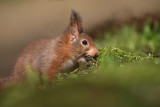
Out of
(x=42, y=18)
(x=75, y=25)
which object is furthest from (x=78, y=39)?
(x=42, y=18)

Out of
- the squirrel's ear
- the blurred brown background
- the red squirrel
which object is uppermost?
the blurred brown background

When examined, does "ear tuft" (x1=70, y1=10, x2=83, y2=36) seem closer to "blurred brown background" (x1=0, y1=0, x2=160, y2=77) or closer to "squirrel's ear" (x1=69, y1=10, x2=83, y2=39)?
"squirrel's ear" (x1=69, y1=10, x2=83, y2=39)

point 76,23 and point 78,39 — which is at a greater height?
point 76,23

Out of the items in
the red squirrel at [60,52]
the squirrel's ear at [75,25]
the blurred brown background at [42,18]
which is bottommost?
the red squirrel at [60,52]

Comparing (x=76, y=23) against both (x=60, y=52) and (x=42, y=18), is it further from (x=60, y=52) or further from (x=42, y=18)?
(x=42, y=18)

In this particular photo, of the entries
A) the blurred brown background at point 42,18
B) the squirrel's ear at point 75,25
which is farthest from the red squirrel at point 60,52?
the blurred brown background at point 42,18

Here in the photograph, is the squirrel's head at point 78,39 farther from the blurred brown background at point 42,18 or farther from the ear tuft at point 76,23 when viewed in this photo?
the blurred brown background at point 42,18

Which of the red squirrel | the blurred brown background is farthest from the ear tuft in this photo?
the blurred brown background

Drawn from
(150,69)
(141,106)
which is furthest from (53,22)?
(141,106)
